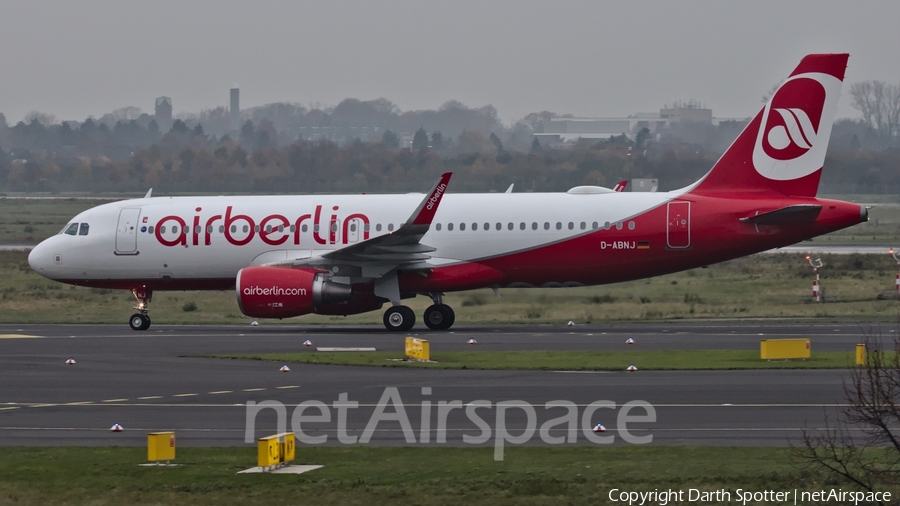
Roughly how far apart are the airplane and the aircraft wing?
0.04 meters

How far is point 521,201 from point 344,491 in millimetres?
20778

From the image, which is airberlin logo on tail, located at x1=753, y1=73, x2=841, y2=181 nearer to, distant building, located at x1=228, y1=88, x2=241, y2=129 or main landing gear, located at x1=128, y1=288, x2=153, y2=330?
main landing gear, located at x1=128, y1=288, x2=153, y2=330

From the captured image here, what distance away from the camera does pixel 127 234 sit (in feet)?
116

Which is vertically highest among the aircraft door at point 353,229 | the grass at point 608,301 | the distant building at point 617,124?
the distant building at point 617,124

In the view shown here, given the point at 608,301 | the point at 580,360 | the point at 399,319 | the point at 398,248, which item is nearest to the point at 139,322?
the point at 399,319

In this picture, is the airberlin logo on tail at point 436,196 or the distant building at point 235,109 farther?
the distant building at point 235,109

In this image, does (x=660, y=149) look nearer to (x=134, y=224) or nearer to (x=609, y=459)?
(x=134, y=224)

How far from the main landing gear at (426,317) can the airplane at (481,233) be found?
37mm

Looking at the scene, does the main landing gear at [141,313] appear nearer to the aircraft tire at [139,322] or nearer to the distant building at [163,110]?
the aircraft tire at [139,322]

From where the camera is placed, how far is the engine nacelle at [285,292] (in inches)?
1243

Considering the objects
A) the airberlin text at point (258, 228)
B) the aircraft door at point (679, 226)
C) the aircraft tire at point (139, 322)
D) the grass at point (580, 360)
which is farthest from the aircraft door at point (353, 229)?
the aircraft door at point (679, 226)

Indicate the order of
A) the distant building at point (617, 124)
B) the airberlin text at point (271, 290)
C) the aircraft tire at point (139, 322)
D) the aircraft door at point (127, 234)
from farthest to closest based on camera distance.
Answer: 1. the distant building at point (617, 124)
2. the aircraft door at point (127, 234)
3. the aircraft tire at point (139, 322)
4. the airberlin text at point (271, 290)

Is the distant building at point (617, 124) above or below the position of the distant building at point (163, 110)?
below

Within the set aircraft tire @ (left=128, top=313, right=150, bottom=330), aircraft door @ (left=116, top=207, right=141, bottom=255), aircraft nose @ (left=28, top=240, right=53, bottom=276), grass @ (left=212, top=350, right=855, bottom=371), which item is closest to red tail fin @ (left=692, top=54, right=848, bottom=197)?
grass @ (left=212, top=350, right=855, bottom=371)
